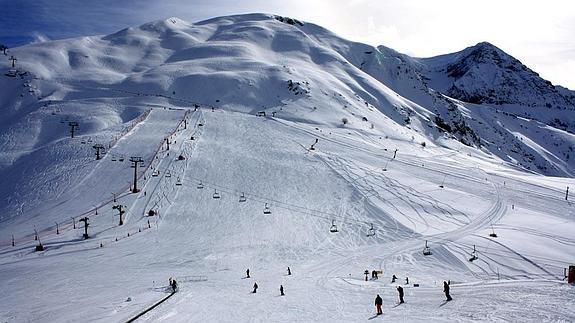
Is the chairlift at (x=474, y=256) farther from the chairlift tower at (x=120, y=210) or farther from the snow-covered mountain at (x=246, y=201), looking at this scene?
the chairlift tower at (x=120, y=210)

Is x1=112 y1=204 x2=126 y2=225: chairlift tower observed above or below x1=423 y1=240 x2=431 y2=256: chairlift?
above

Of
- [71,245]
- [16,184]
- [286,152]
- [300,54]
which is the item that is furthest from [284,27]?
[71,245]

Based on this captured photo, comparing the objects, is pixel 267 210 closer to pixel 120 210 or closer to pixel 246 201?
pixel 246 201

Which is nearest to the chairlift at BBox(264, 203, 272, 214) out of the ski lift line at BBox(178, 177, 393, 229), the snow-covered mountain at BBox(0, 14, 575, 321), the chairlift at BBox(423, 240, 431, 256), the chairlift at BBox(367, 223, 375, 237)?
the snow-covered mountain at BBox(0, 14, 575, 321)

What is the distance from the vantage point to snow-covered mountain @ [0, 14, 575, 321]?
80.0ft

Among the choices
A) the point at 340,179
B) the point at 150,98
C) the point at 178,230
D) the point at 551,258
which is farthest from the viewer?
the point at 150,98

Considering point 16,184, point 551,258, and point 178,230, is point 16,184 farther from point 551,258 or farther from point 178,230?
point 551,258

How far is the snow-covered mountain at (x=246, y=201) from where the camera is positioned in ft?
80.0

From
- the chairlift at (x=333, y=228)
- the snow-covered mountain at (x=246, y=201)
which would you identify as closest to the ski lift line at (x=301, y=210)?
the snow-covered mountain at (x=246, y=201)

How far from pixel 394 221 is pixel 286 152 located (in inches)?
814

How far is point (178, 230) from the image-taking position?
118ft

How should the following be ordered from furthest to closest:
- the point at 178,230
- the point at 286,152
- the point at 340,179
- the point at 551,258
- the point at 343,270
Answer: the point at 286,152, the point at 340,179, the point at 178,230, the point at 551,258, the point at 343,270

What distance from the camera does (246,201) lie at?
42.8 metres

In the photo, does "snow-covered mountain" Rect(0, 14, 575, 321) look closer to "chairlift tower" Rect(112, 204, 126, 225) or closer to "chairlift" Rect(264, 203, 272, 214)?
"chairlift" Rect(264, 203, 272, 214)
